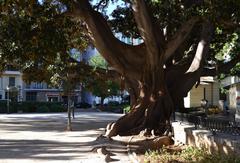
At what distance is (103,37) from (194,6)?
17.7 feet

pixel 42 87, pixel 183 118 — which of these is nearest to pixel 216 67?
pixel 183 118

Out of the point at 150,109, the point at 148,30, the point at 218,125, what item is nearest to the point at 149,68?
the point at 150,109

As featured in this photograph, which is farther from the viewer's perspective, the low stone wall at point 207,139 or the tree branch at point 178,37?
the tree branch at point 178,37

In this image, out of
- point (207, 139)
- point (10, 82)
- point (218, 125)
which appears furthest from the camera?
point (10, 82)

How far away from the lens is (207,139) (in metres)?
13.6

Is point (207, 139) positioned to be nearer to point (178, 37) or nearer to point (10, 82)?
point (178, 37)

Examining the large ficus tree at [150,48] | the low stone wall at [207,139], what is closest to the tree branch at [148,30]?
the large ficus tree at [150,48]

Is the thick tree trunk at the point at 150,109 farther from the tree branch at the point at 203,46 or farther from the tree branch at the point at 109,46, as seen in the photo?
the tree branch at the point at 203,46

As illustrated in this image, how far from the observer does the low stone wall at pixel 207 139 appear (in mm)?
11784

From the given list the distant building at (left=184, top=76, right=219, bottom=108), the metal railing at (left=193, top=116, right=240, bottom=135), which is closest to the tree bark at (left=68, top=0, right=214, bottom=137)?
the metal railing at (left=193, top=116, right=240, bottom=135)

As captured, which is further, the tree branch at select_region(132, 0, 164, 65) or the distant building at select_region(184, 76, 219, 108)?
the distant building at select_region(184, 76, 219, 108)

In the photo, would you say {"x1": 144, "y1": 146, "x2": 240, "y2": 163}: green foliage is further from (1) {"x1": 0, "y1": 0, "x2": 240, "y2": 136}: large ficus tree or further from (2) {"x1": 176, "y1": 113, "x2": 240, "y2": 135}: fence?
(1) {"x1": 0, "y1": 0, "x2": 240, "y2": 136}: large ficus tree

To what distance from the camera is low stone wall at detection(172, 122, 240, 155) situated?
38.7 ft

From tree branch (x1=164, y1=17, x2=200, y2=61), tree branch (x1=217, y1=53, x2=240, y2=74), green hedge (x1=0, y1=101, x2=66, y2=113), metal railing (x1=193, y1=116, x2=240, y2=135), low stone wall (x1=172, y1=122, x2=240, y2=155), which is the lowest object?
low stone wall (x1=172, y1=122, x2=240, y2=155)
